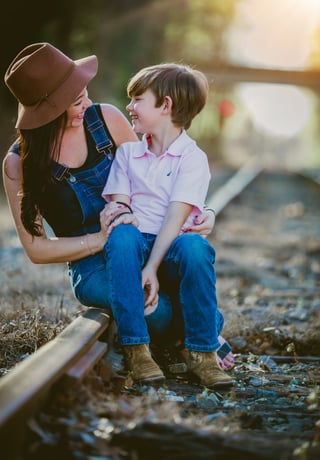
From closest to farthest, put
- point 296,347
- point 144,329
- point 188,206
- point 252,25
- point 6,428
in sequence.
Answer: point 6,428 < point 144,329 < point 188,206 < point 296,347 < point 252,25

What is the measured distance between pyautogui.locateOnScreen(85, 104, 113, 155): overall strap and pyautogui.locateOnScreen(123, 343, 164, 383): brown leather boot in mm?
1113

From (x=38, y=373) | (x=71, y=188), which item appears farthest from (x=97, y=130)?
(x=38, y=373)

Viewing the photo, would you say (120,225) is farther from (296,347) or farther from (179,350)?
(296,347)

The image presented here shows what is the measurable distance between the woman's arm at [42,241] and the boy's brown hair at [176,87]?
27.4 inches

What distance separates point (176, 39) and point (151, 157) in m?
38.7

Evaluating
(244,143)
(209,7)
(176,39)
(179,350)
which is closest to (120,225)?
(179,350)

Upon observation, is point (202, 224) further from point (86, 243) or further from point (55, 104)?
point (55, 104)

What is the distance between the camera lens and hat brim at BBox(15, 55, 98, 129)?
341 centimetres

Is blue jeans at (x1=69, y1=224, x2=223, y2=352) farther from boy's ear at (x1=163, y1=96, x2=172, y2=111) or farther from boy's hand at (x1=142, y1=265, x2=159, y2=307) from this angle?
boy's ear at (x1=163, y1=96, x2=172, y2=111)

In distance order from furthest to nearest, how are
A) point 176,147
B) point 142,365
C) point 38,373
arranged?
point 176,147
point 142,365
point 38,373

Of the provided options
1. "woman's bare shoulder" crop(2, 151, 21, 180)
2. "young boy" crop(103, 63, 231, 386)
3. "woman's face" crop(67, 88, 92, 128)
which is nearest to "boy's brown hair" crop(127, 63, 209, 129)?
"young boy" crop(103, 63, 231, 386)

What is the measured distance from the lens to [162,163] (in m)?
3.60

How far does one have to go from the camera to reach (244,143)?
10262 centimetres

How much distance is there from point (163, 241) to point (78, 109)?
788 mm
